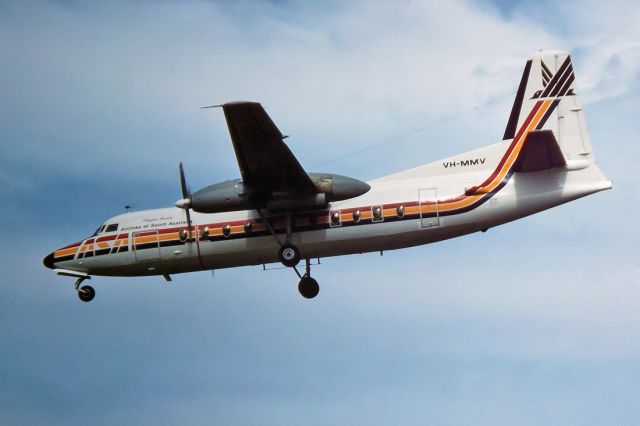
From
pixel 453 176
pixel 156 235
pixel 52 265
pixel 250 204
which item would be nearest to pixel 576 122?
pixel 453 176

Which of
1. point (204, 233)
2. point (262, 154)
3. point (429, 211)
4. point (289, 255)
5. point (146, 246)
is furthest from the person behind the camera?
point (146, 246)

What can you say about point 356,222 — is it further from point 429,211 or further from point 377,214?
point 429,211

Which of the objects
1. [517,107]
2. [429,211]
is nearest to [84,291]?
[429,211]

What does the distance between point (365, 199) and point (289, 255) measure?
2.83 meters

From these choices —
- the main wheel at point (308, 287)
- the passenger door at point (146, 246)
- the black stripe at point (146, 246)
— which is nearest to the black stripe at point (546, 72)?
the main wheel at point (308, 287)

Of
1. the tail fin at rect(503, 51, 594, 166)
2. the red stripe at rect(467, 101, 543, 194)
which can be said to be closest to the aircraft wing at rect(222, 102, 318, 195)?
the red stripe at rect(467, 101, 543, 194)

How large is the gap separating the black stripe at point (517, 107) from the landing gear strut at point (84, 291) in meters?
14.1

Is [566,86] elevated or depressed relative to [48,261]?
elevated

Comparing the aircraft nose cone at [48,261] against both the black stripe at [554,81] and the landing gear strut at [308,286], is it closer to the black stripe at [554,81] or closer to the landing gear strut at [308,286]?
the landing gear strut at [308,286]

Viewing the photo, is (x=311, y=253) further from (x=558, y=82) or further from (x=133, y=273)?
(x=558, y=82)

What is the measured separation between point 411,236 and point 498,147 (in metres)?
3.87

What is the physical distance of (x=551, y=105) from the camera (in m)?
30.5

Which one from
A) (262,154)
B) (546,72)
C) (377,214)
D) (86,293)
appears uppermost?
(546,72)

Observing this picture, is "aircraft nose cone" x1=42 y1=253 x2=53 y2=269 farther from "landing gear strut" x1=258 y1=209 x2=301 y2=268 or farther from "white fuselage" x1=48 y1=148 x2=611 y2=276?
"landing gear strut" x1=258 y1=209 x2=301 y2=268
